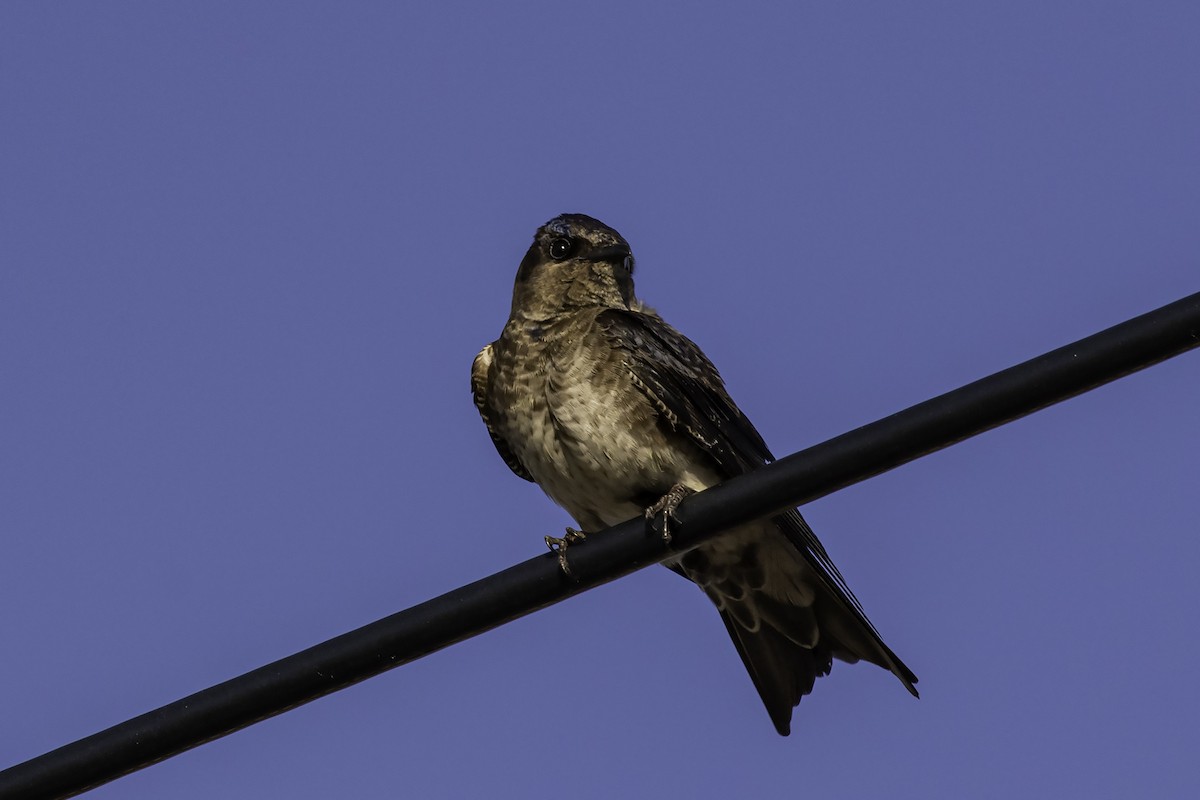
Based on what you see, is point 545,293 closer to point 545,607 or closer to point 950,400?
point 545,607

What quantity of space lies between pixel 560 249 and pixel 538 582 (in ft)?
12.3

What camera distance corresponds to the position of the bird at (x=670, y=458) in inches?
295

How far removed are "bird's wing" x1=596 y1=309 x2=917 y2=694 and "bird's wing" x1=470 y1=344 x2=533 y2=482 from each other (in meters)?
0.78

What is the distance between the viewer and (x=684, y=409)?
7.54 meters

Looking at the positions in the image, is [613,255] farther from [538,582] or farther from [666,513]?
[538,582]

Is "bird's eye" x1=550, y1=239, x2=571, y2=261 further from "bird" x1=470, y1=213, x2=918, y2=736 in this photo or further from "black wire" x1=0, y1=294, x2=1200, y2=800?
"black wire" x1=0, y1=294, x2=1200, y2=800

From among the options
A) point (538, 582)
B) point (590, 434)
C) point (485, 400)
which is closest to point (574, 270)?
point (485, 400)

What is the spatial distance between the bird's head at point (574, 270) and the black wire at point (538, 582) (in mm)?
3189

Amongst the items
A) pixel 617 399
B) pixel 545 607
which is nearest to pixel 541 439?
pixel 617 399

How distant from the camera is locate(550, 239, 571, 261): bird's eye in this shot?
8773 millimetres

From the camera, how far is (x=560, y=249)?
8797 millimetres

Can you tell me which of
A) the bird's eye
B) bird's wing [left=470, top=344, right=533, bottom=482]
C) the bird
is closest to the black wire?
the bird

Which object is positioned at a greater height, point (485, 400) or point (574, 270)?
point (574, 270)

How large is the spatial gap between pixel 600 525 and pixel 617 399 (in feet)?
2.06
